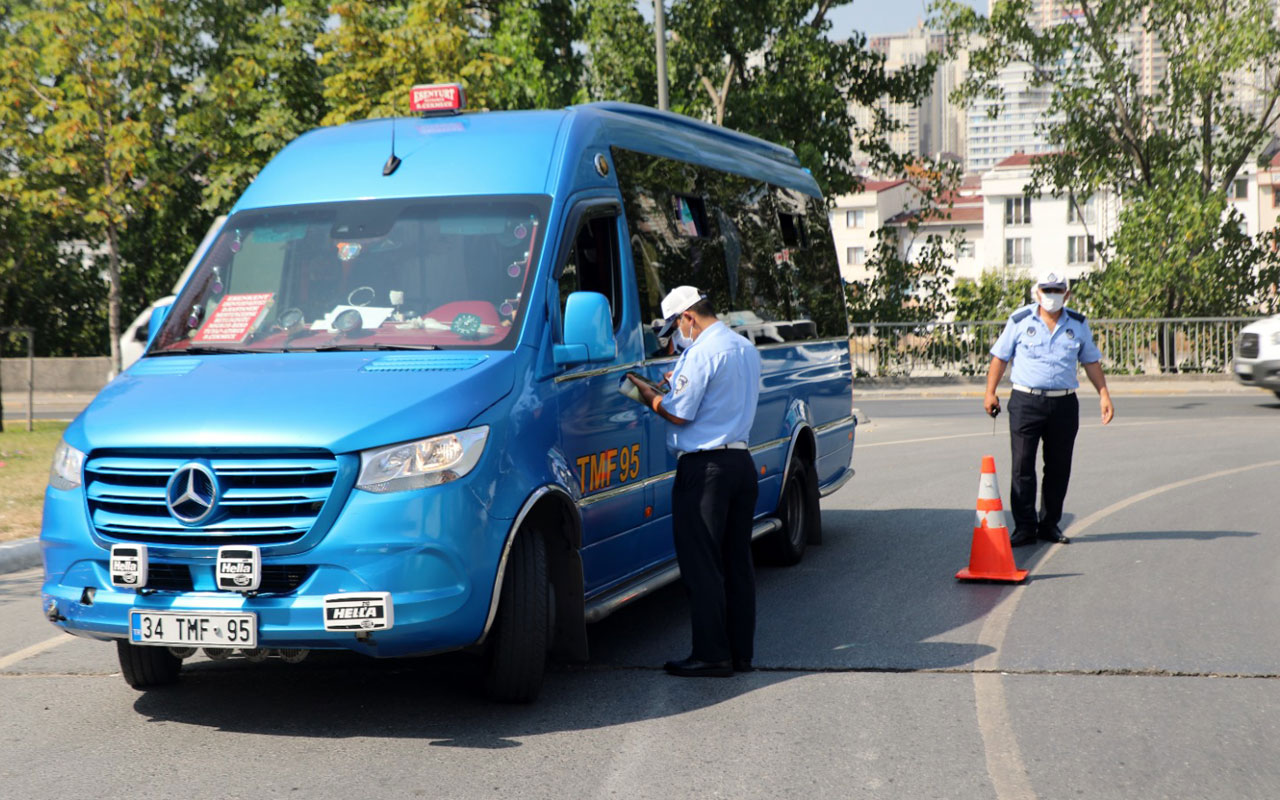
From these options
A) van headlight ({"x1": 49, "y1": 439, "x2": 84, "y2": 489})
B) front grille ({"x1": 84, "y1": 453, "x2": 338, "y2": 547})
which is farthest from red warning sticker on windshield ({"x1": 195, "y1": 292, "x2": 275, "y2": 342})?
front grille ({"x1": 84, "y1": 453, "x2": 338, "y2": 547})

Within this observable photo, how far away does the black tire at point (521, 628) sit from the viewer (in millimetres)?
5863

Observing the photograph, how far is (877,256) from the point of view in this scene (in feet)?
108

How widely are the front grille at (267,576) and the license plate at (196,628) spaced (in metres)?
0.11

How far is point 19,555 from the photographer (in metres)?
10.1

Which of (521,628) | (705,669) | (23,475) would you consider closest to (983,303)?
(23,475)

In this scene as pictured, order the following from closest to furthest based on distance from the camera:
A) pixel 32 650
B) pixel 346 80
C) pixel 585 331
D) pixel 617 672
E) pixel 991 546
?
pixel 585 331 < pixel 617 672 < pixel 32 650 < pixel 991 546 < pixel 346 80

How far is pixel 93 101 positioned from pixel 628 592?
23303mm

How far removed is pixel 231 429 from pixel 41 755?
4.58 feet

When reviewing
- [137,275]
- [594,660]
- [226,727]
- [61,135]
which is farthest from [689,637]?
[137,275]

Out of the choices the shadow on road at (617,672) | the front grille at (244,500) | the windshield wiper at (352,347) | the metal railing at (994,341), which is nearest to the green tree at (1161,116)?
the metal railing at (994,341)

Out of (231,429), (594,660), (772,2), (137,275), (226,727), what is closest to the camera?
(231,429)

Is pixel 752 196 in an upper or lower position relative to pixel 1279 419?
upper

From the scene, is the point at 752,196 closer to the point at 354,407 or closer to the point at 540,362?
the point at 540,362

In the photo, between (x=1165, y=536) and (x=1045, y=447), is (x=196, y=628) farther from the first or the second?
(x=1165, y=536)
